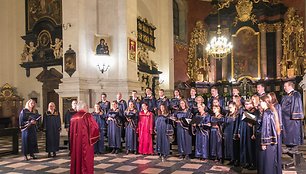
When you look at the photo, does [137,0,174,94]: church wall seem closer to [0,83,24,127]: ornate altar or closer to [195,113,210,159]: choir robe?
[0,83,24,127]: ornate altar

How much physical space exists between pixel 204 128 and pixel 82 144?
10.9ft

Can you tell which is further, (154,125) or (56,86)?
(56,86)

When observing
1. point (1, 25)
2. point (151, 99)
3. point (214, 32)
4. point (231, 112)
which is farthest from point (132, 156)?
point (214, 32)

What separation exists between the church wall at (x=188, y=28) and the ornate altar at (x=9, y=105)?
31.5 ft

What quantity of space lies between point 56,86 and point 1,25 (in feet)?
14.1

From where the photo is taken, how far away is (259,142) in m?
5.67

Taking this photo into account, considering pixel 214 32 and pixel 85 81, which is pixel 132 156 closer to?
pixel 85 81

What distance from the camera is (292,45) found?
19.9 metres

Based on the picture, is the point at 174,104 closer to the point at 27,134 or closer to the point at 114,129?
the point at 114,129

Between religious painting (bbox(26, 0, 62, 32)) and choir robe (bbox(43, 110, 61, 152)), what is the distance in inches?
Answer: 292

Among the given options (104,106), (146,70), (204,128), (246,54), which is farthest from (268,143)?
(246,54)

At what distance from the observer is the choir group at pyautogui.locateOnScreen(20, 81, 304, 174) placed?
18.6ft

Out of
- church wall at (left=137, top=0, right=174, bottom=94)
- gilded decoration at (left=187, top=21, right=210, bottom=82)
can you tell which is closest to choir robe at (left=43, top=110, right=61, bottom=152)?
church wall at (left=137, top=0, right=174, bottom=94)

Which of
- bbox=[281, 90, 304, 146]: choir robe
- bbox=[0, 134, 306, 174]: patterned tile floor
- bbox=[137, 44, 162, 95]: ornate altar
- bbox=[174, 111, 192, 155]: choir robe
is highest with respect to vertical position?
bbox=[137, 44, 162, 95]: ornate altar
